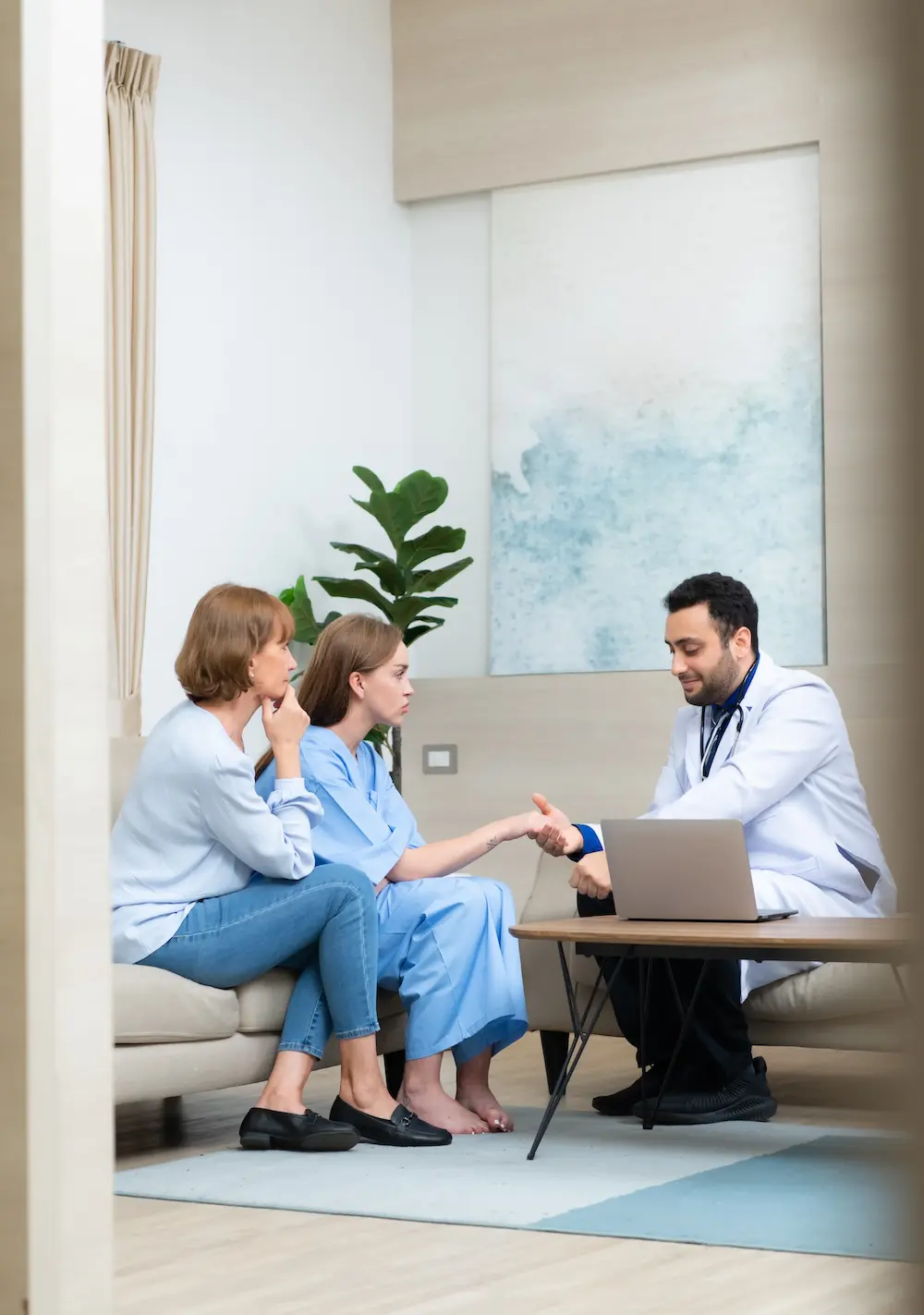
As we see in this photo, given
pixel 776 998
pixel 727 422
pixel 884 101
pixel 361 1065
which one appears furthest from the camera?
pixel 727 422

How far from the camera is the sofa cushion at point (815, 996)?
11.5 ft

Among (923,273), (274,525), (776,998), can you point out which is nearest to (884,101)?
(923,273)

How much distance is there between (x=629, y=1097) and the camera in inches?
146

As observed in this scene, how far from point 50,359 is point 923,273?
4.78ft

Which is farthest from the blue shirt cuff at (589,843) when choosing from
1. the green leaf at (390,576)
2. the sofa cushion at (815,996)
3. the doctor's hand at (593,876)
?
the green leaf at (390,576)

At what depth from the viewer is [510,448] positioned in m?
6.32

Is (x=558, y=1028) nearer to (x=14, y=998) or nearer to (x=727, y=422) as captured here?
(x=14, y=998)

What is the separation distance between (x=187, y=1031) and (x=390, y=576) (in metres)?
2.85

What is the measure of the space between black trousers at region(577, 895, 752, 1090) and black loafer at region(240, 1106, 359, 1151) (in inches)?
25.4

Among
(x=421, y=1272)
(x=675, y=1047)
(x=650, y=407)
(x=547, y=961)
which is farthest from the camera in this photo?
(x=650, y=407)

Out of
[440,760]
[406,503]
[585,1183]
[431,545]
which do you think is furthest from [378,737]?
[585,1183]

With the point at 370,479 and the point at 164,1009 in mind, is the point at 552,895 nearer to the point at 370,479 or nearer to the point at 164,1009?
the point at 164,1009

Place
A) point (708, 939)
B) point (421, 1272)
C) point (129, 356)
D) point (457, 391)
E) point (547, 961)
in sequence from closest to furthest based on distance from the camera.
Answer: point (421, 1272) < point (708, 939) < point (547, 961) < point (129, 356) < point (457, 391)

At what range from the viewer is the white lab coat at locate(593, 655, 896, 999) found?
12.1 ft
